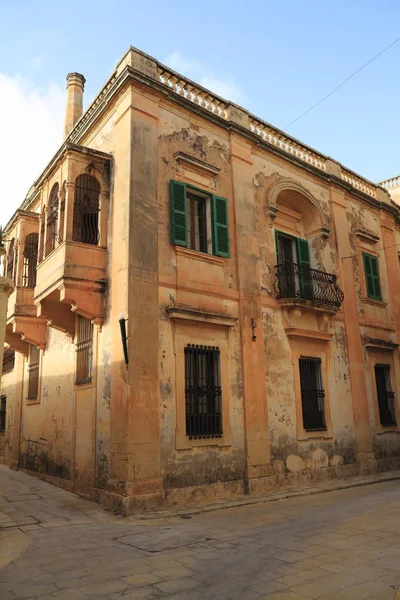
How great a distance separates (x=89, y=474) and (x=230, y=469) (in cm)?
293

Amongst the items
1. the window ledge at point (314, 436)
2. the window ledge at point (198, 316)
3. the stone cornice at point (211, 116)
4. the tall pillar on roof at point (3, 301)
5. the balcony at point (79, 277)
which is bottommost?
the window ledge at point (314, 436)

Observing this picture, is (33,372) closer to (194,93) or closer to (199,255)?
(199,255)

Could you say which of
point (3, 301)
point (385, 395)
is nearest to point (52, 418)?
point (3, 301)

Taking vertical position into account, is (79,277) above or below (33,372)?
above

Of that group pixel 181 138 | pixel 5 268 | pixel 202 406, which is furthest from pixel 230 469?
pixel 5 268

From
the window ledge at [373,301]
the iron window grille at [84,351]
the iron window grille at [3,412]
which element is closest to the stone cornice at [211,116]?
the window ledge at [373,301]

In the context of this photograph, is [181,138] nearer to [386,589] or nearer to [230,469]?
[230,469]

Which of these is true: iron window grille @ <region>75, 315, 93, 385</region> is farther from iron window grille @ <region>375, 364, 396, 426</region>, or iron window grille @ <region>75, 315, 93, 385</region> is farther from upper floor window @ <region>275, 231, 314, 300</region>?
iron window grille @ <region>375, 364, 396, 426</region>

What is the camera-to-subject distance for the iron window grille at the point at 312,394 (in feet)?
40.9

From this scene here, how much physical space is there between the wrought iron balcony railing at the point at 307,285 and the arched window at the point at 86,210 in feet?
15.7

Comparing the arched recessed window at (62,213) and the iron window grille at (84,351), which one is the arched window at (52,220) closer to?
the arched recessed window at (62,213)

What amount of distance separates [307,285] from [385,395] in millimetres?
4842

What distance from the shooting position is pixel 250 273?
39.0 ft

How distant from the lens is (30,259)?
555 inches
